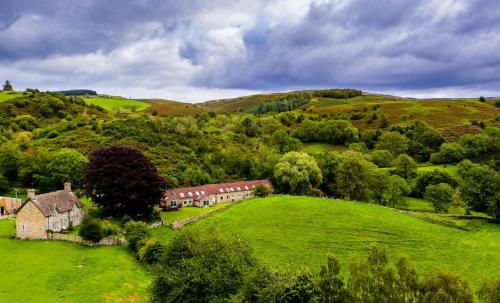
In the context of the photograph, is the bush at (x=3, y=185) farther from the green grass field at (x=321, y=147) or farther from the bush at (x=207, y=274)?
the green grass field at (x=321, y=147)

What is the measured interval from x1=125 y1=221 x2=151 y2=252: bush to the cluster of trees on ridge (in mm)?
27229

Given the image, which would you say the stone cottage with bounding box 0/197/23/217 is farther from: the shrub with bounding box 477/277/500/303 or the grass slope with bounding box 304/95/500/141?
the grass slope with bounding box 304/95/500/141

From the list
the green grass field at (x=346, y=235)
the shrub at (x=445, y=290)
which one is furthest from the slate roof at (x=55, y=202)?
the shrub at (x=445, y=290)

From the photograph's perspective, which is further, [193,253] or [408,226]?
[408,226]

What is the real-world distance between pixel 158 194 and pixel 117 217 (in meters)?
6.73

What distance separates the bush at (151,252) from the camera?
4378 centimetres

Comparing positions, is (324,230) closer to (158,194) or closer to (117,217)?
(158,194)

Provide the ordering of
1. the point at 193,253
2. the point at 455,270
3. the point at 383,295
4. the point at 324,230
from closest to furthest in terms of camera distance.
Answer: the point at 383,295, the point at 193,253, the point at 455,270, the point at 324,230

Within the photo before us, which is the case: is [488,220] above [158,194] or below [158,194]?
below

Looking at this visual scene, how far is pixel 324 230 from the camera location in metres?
55.1

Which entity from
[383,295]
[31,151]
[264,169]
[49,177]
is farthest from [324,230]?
[31,151]

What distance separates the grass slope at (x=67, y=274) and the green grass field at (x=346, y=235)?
9571 millimetres

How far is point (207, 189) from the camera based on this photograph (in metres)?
77.2

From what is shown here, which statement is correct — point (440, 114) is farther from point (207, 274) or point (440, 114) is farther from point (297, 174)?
point (207, 274)
